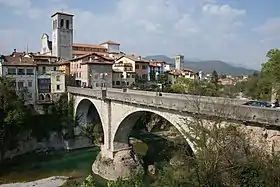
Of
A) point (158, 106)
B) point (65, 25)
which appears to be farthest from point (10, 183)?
point (65, 25)

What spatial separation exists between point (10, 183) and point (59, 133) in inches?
491

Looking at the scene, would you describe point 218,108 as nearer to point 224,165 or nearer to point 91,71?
point 224,165

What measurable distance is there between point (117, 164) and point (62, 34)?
41.4 m

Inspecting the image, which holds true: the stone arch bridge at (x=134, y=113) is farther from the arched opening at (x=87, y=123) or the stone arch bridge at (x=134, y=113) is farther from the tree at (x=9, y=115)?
the tree at (x=9, y=115)

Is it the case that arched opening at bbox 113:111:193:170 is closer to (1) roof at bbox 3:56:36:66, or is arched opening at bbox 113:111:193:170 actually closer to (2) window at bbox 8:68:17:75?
(1) roof at bbox 3:56:36:66

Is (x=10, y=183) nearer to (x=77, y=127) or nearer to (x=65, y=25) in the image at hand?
(x=77, y=127)

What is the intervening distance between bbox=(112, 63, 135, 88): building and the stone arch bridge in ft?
54.1

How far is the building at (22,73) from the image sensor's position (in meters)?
38.2

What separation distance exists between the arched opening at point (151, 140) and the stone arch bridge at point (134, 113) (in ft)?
0.37

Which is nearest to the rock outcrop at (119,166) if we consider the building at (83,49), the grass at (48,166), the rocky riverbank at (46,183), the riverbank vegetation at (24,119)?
the grass at (48,166)

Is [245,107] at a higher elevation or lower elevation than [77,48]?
lower

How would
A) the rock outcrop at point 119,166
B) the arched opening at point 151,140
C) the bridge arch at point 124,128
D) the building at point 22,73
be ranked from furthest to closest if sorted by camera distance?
the building at point 22,73
the rock outcrop at point 119,166
the bridge arch at point 124,128
the arched opening at point 151,140

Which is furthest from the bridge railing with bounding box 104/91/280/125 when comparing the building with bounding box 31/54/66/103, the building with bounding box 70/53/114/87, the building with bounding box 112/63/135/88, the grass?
the building with bounding box 112/63/135/88

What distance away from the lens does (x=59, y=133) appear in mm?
37750
